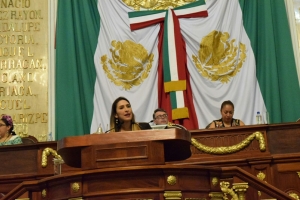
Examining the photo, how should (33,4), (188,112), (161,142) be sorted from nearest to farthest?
(161,142), (188,112), (33,4)

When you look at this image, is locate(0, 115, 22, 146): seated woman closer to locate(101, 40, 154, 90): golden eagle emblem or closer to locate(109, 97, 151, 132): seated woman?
locate(101, 40, 154, 90): golden eagle emblem

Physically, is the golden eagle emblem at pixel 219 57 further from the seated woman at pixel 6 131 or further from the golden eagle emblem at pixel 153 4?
the seated woman at pixel 6 131

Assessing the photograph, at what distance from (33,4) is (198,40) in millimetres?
2983

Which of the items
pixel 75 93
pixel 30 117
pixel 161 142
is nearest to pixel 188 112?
pixel 75 93

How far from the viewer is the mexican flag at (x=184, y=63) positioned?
32.2 ft

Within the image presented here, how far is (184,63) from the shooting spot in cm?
1014

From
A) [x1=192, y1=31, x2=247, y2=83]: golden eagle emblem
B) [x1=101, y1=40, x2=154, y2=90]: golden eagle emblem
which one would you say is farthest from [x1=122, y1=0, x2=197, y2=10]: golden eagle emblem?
[x1=192, y1=31, x2=247, y2=83]: golden eagle emblem

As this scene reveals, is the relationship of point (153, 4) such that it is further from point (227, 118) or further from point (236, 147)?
point (236, 147)

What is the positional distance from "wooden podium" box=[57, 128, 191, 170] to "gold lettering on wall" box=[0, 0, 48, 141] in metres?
5.50

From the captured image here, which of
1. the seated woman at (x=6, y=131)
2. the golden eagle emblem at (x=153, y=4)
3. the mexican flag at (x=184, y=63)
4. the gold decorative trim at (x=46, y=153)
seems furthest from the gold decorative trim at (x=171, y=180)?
the golden eagle emblem at (x=153, y=4)

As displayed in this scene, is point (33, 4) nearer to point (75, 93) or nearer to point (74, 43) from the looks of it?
point (74, 43)

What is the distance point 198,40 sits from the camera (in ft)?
33.5

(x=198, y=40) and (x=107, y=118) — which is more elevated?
(x=198, y=40)

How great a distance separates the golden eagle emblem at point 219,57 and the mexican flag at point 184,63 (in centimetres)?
2
